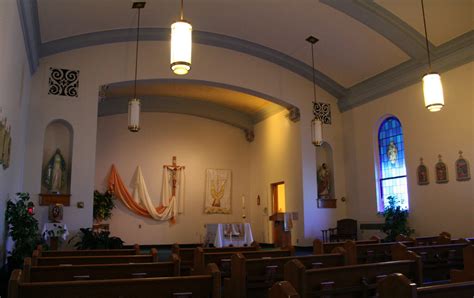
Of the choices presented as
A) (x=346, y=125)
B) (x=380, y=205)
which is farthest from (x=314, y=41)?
(x=380, y=205)

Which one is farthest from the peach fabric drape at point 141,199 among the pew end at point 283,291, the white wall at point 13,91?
the pew end at point 283,291

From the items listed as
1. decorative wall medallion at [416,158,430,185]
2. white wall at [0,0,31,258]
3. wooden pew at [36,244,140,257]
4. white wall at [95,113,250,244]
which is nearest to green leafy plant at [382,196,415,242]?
decorative wall medallion at [416,158,430,185]

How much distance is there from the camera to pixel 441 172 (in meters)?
7.41

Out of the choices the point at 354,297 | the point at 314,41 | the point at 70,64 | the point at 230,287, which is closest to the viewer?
the point at 354,297

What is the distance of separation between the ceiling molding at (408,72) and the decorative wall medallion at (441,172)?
172cm

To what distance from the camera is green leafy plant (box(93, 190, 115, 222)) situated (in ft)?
32.6

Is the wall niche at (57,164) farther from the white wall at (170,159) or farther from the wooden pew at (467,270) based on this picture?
the wooden pew at (467,270)

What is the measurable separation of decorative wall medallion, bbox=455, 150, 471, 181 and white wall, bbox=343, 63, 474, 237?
3.2 inches

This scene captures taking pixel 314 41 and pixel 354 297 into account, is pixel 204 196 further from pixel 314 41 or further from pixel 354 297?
pixel 354 297

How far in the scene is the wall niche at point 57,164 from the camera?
7.40m

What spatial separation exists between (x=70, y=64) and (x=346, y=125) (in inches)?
253

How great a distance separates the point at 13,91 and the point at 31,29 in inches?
51.9

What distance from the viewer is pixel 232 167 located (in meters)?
12.2

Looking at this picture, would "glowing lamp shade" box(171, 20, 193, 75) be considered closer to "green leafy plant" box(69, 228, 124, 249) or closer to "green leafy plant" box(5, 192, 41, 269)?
"green leafy plant" box(5, 192, 41, 269)
